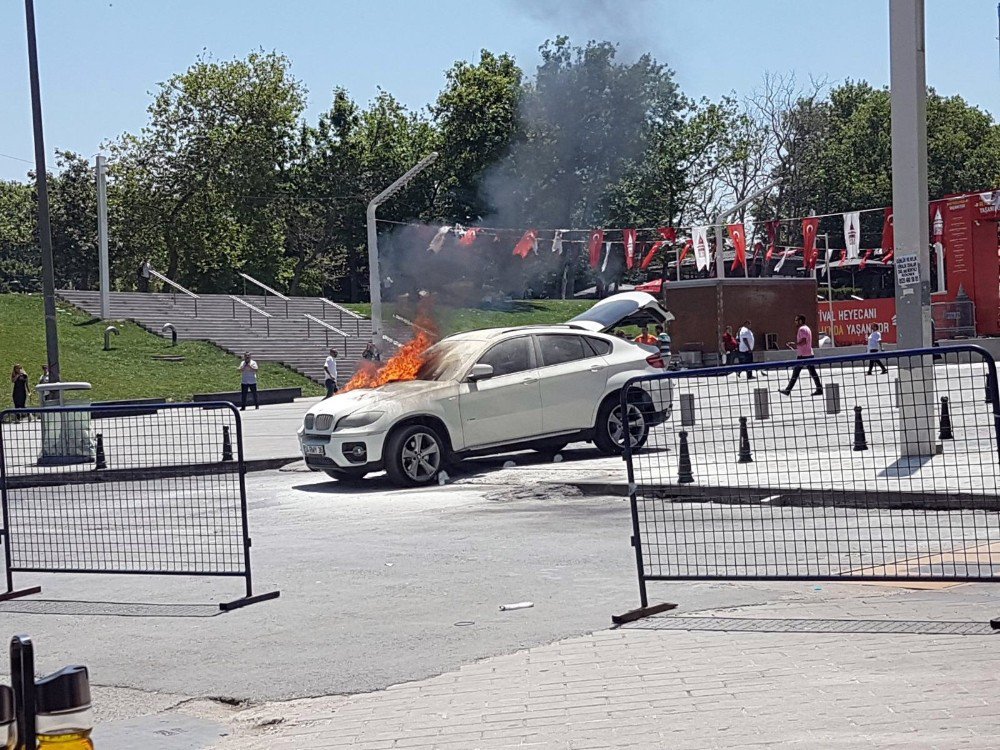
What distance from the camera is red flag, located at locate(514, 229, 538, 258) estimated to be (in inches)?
1460

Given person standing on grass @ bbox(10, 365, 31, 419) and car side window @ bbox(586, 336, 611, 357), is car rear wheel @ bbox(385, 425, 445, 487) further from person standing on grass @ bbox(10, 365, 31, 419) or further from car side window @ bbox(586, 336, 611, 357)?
person standing on grass @ bbox(10, 365, 31, 419)

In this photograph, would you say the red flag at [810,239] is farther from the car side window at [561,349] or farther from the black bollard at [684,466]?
the black bollard at [684,466]

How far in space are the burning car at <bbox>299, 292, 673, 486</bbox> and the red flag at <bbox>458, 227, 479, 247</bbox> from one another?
16786 millimetres

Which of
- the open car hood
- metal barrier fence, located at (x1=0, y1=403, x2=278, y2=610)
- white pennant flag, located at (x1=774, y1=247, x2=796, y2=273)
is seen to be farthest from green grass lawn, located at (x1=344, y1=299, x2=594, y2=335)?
white pennant flag, located at (x1=774, y1=247, x2=796, y2=273)

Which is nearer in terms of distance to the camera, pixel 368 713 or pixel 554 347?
pixel 368 713

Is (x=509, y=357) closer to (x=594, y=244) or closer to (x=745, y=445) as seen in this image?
(x=745, y=445)

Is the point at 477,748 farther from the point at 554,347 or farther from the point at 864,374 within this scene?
the point at 554,347

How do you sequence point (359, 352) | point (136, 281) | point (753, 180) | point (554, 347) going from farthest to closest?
point (136, 281), point (753, 180), point (359, 352), point (554, 347)

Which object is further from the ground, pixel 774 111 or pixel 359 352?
pixel 774 111

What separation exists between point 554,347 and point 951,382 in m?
8.99

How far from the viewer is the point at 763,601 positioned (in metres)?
7.51

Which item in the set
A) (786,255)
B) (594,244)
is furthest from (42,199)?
(786,255)

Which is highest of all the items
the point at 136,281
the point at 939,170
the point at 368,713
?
the point at 939,170

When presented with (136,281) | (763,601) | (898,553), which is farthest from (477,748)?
(136,281)
